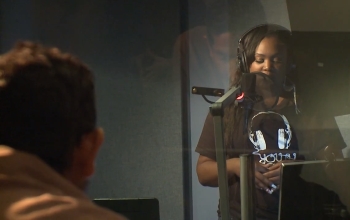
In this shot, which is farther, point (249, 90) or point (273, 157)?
point (273, 157)

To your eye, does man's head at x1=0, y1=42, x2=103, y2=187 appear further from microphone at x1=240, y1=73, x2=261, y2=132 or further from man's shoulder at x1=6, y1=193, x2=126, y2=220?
microphone at x1=240, y1=73, x2=261, y2=132

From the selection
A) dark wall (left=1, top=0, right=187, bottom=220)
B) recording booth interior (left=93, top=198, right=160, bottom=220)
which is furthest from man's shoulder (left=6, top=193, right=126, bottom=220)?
dark wall (left=1, top=0, right=187, bottom=220)

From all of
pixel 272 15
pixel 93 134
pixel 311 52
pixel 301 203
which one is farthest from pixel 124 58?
pixel 93 134

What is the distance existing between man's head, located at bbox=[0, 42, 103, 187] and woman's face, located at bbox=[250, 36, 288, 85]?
3.20ft

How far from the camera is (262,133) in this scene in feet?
5.10

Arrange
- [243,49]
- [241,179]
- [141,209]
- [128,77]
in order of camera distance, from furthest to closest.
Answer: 1. [128,77]
2. [243,49]
3. [241,179]
4. [141,209]

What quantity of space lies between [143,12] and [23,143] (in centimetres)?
168

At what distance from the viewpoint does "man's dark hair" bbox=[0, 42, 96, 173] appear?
59 cm

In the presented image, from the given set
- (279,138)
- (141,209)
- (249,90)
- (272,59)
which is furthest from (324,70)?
(141,209)

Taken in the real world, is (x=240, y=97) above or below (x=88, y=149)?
above

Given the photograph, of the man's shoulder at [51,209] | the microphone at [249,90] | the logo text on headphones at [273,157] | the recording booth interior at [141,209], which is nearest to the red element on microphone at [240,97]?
the microphone at [249,90]

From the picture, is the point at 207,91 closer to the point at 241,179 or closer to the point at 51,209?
the point at 241,179

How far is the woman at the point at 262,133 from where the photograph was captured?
141cm

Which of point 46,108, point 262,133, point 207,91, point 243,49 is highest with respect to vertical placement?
point 243,49
